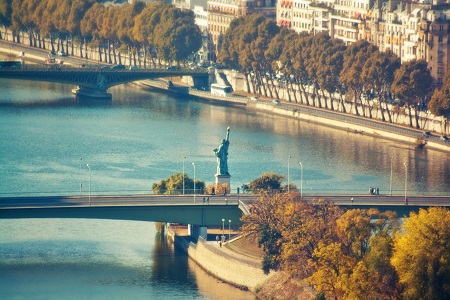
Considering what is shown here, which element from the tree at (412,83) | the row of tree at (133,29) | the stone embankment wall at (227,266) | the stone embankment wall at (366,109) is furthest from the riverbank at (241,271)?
the row of tree at (133,29)

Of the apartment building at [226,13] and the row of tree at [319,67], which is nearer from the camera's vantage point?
the row of tree at [319,67]

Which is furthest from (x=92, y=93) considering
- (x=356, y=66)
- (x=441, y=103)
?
(x=441, y=103)

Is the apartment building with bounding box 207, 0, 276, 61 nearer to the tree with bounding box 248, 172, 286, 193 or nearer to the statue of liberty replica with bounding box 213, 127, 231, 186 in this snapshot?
the statue of liberty replica with bounding box 213, 127, 231, 186

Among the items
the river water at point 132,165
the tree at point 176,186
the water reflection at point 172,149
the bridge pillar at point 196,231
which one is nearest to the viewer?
the river water at point 132,165

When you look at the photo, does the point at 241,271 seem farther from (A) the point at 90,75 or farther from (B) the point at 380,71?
(A) the point at 90,75

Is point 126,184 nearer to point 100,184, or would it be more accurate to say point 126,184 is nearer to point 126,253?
point 100,184

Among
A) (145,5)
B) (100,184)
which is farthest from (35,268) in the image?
(145,5)

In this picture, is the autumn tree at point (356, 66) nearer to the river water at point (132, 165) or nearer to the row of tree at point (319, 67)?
the row of tree at point (319, 67)
